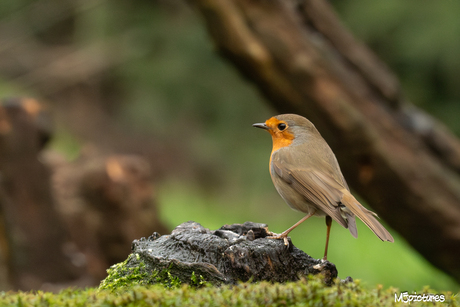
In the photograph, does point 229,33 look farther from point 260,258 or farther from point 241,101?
A: point 241,101

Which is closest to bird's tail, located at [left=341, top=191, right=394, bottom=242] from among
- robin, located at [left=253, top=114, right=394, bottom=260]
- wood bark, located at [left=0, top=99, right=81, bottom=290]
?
robin, located at [left=253, top=114, right=394, bottom=260]

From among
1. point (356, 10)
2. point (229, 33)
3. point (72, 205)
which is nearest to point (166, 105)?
point (356, 10)

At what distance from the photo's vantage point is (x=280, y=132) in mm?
3553

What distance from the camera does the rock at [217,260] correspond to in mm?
2518

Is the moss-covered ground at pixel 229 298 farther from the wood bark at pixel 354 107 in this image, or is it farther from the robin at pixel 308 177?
the wood bark at pixel 354 107

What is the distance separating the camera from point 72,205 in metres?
5.98

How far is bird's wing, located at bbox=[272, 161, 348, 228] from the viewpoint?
296 centimetres

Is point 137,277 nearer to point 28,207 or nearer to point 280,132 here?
point 280,132

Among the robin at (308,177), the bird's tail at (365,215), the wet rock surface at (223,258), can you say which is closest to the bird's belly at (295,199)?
the robin at (308,177)

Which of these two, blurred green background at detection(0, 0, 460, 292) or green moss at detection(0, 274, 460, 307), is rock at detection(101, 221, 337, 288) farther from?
blurred green background at detection(0, 0, 460, 292)

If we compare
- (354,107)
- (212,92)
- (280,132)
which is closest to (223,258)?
(280,132)

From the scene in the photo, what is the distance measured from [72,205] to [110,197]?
512 mm

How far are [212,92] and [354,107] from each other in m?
6.28

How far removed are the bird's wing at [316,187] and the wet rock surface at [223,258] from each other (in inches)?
14.0
